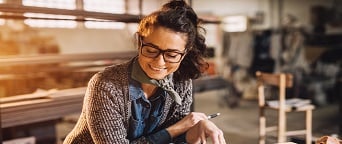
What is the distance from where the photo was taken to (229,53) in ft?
25.0

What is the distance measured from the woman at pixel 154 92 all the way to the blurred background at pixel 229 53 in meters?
2.24

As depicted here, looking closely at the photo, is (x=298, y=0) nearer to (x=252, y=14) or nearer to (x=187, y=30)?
(x=252, y=14)

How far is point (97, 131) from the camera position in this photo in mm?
1354

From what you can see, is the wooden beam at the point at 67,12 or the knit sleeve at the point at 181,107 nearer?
the knit sleeve at the point at 181,107

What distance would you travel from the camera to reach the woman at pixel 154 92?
4.42 ft

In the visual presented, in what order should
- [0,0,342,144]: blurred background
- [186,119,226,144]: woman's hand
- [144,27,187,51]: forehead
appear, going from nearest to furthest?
[144,27,187,51]: forehead, [186,119,226,144]: woman's hand, [0,0,342,144]: blurred background

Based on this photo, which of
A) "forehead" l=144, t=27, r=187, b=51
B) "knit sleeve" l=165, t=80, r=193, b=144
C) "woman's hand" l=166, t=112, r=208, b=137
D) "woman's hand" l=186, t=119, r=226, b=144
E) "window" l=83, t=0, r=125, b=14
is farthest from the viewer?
"window" l=83, t=0, r=125, b=14

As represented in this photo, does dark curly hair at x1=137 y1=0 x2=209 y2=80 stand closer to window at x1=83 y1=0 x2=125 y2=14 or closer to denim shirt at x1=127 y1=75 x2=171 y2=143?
denim shirt at x1=127 y1=75 x2=171 y2=143

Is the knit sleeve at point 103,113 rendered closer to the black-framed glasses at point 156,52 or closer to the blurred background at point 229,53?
the black-framed glasses at point 156,52

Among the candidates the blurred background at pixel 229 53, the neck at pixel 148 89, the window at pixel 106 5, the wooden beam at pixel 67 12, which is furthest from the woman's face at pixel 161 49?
the window at pixel 106 5

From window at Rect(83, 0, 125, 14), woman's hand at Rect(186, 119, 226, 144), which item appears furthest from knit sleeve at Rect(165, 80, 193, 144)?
window at Rect(83, 0, 125, 14)

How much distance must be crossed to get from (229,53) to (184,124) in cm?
621

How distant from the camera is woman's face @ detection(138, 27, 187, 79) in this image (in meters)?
1.33

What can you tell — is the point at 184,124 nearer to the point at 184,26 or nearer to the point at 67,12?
the point at 184,26
